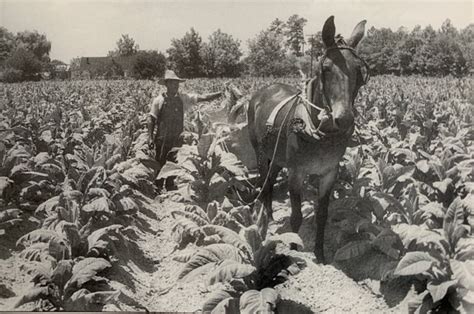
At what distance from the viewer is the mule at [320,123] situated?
12.3ft

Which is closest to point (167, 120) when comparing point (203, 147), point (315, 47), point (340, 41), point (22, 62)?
point (203, 147)

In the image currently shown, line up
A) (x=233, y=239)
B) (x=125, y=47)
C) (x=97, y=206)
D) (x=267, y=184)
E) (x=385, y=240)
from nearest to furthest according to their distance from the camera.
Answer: (x=233, y=239), (x=385, y=240), (x=97, y=206), (x=267, y=184), (x=125, y=47)

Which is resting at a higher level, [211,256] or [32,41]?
[32,41]

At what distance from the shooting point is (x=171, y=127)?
7.42m

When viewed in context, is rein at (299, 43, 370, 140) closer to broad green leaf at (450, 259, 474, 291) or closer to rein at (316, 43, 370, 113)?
rein at (316, 43, 370, 113)

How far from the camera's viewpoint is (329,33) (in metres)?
3.77

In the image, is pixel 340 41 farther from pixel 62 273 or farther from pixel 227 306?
pixel 62 273

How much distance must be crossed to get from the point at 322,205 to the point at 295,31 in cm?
221

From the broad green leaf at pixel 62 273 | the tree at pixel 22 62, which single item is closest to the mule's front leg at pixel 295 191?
the broad green leaf at pixel 62 273

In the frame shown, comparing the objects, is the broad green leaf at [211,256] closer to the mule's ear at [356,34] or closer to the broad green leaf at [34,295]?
the broad green leaf at [34,295]

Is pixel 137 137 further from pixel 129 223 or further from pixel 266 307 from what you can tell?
pixel 266 307

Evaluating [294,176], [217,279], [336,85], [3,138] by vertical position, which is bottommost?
[217,279]

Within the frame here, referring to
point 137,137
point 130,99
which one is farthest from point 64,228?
point 130,99

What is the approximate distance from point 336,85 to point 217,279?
1862 millimetres
